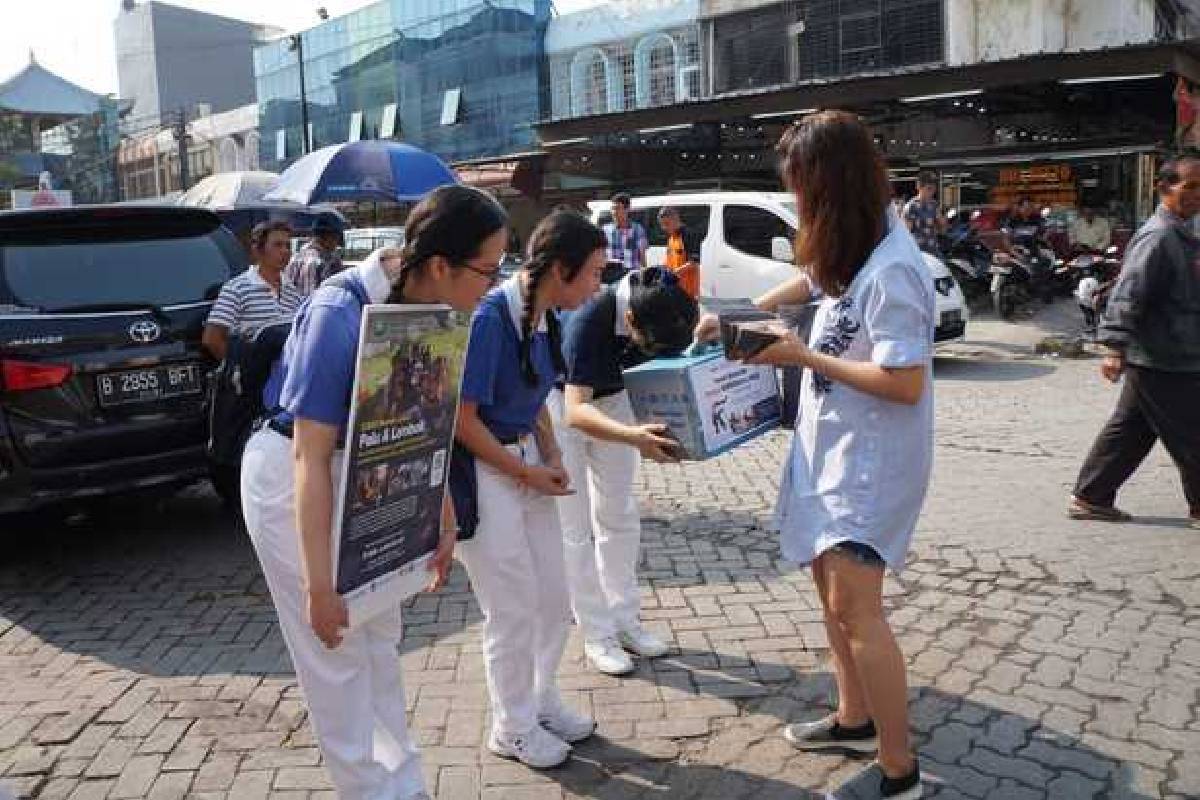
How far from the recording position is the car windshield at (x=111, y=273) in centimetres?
505

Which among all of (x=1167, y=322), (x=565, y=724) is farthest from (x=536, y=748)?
(x=1167, y=322)

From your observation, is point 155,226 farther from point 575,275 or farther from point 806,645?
point 806,645

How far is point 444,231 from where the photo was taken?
245 cm

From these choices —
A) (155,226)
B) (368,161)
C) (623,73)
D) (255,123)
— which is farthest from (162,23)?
(155,226)

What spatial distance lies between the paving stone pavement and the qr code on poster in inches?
43.0

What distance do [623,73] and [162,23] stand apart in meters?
49.9

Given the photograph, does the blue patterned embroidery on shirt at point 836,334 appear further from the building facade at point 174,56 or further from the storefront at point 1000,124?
the building facade at point 174,56

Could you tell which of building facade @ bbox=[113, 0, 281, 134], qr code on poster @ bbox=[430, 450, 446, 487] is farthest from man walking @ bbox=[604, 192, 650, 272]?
building facade @ bbox=[113, 0, 281, 134]

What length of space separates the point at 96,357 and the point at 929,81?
1369 cm

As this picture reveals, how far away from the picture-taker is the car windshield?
5.05m

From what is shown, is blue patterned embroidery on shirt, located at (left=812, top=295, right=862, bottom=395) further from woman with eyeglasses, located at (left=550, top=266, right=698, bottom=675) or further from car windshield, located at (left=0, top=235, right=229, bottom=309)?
car windshield, located at (left=0, top=235, right=229, bottom=309)

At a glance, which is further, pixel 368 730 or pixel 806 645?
pixel 806 645

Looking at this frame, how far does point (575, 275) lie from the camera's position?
3141 mm

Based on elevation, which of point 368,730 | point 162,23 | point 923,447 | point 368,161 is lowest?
point 368,730
